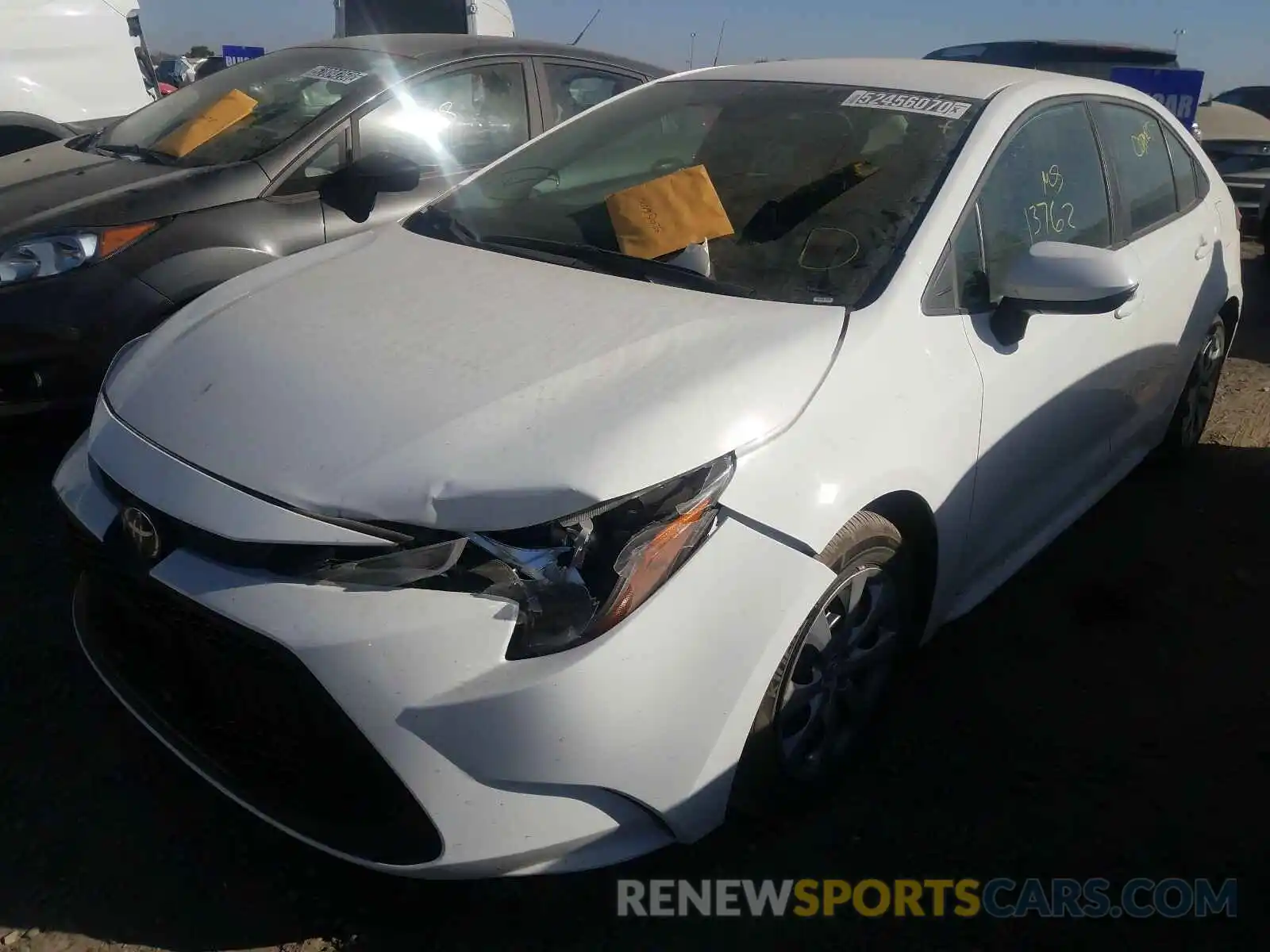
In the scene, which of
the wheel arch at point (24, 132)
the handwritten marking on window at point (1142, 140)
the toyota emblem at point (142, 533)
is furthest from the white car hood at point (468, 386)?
the wheel arch at point (24, 132)

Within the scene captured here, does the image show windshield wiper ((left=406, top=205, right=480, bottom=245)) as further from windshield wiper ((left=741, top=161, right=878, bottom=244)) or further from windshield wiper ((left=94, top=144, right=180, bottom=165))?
windshield wiper ((left=94, top=144, right=180, bottom=165))

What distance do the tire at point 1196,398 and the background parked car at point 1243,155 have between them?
5.96 meters

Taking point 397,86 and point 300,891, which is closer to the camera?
point 300,891

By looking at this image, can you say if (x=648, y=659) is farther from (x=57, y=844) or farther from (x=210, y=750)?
(x=57, y=844)

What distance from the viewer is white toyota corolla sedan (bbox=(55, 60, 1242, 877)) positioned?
166 centimetres

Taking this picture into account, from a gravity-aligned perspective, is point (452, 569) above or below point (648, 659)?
above

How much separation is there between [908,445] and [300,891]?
1.52 meters

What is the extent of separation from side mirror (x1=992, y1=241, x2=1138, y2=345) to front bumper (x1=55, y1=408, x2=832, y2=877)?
92 cm

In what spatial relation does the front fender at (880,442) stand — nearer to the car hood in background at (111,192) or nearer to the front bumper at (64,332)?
the front bumper at (64,332)

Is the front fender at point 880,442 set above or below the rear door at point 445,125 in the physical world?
below

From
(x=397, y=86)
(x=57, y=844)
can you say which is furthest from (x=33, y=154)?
(x=57, y=844)

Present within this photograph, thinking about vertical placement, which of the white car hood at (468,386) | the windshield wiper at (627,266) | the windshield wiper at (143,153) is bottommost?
the white car hood at (468,386)

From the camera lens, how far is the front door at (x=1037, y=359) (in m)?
2.41

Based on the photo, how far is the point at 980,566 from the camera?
260cm
